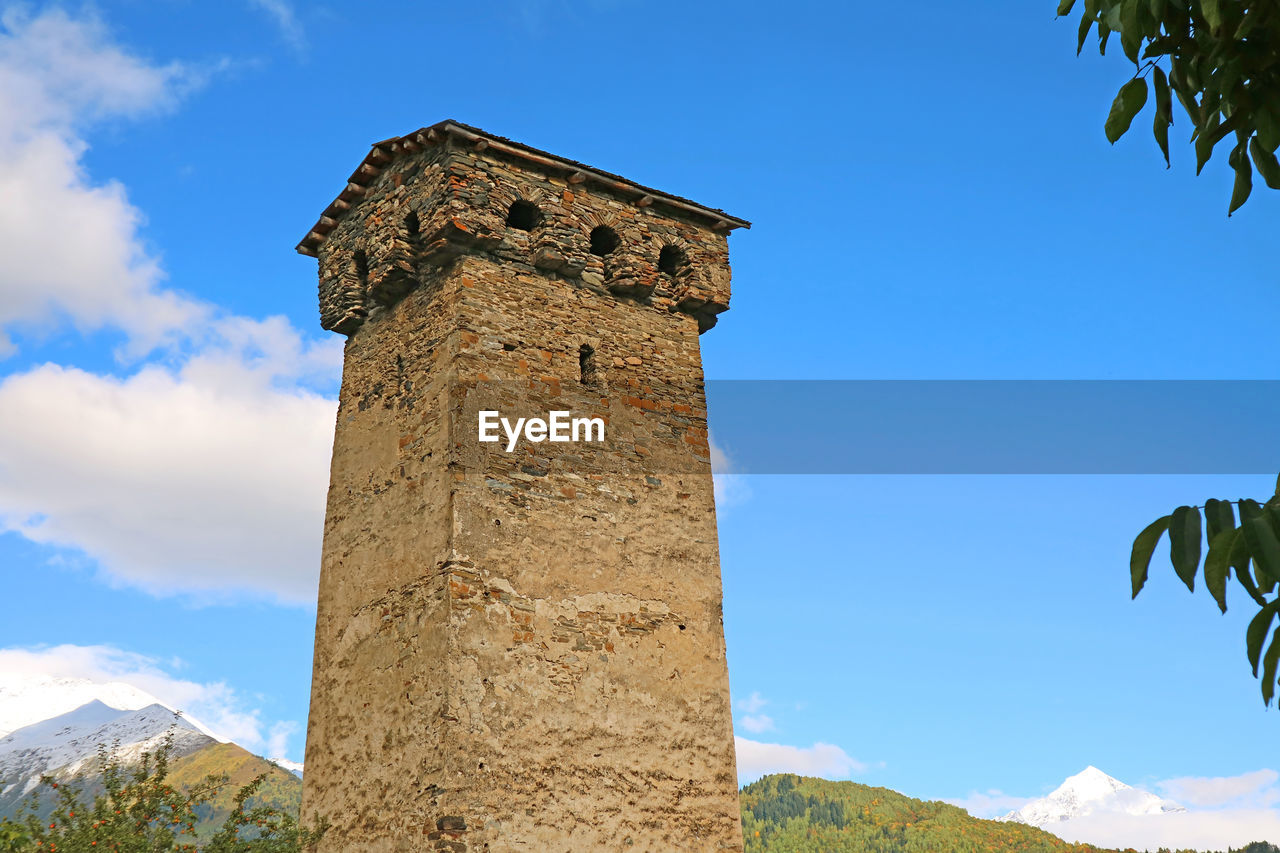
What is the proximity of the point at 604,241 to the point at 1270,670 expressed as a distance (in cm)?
941

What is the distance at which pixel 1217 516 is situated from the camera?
2867 mm

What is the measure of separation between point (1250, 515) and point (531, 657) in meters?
7.32

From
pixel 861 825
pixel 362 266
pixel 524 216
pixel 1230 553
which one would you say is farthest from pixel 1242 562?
pixel 861 825

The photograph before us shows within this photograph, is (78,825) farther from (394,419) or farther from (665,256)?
(665,256)

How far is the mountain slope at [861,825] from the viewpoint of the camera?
48.6 m

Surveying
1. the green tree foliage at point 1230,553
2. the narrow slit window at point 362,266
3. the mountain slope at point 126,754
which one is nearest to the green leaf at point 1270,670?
the green tree foliage at point 1230,553

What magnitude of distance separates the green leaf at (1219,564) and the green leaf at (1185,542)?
31mm

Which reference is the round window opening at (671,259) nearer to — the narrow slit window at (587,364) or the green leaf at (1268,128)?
the narrow slit window at (587,364)

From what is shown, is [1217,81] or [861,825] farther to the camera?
[861,825]

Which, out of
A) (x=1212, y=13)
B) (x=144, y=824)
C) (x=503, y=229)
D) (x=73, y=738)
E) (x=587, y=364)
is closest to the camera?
(x=1212, y=13)

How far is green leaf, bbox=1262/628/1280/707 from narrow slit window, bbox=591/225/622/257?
926 cm

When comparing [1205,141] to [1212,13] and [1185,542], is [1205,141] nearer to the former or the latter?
[1212,13]

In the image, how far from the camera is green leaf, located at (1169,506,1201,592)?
281 centimetres

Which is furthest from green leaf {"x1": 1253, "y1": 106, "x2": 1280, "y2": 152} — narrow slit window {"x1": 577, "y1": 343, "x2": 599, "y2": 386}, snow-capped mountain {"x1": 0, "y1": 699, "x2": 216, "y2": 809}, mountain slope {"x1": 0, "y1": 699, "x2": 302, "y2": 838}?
snow-capped mountain {"x1": 0, "y1": 699, "x2": 216, "y2": 809}
